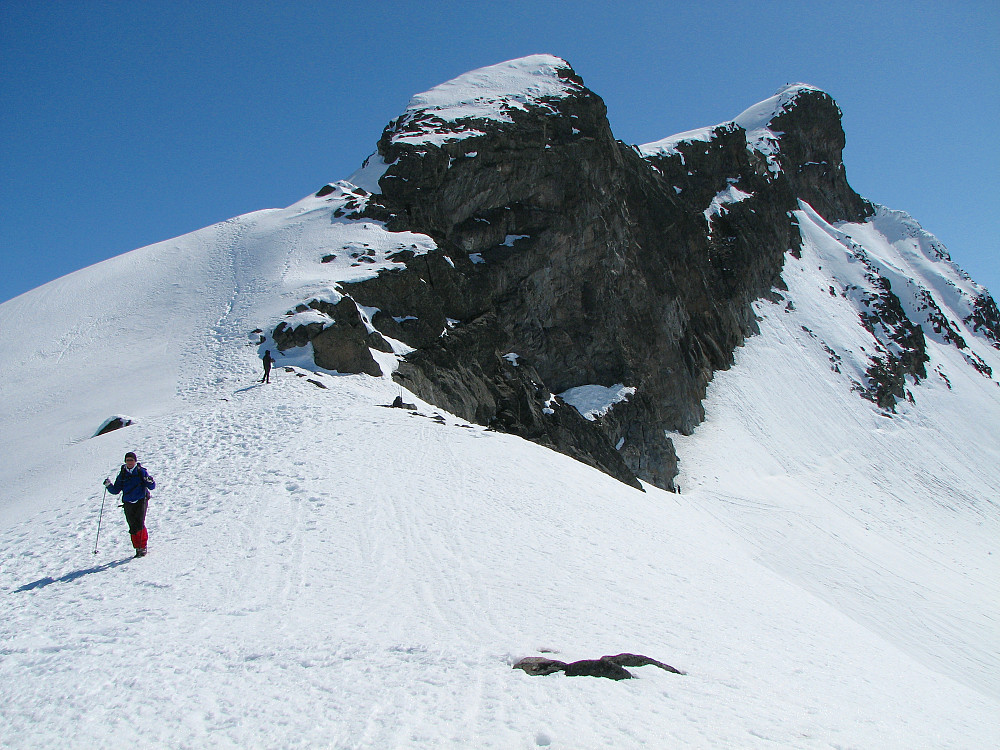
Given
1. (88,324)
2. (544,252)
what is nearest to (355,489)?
(88,324)

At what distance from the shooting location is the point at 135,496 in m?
9.19

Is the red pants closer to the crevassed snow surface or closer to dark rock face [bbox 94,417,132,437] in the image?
the crevassed snow surface

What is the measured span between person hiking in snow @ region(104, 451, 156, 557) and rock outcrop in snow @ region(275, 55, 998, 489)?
12.3 metres

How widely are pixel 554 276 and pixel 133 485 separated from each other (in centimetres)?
3193

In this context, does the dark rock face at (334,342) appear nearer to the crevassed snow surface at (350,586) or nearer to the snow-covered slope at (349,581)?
the snow-covered slope at (349,581)

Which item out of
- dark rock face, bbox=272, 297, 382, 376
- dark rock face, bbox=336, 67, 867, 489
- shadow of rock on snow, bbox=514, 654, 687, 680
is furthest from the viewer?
dark rock face, bbox=336, 67, 867, 489

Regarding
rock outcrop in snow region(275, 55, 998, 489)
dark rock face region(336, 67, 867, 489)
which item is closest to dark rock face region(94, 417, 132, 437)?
rock outcrop in snow region(275, 55, 998, 489)

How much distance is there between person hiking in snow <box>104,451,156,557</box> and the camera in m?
9.04

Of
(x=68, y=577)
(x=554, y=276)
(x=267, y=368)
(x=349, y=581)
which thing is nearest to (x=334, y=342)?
(x=267, y=368)

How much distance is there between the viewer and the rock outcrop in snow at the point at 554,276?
2700 centimetres

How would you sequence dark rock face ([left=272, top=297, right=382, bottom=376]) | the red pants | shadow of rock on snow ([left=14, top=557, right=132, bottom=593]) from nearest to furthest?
shadow of rock on snow ([left=14, top=557, right=132, bottom=593]) < the red pants < dark rock face ([left=272, top=297, right=382, bottom=376])

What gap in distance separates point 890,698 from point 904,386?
5781cm

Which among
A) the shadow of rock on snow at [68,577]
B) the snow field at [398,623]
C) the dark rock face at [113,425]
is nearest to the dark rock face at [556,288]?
the dark rock face at [113,425]

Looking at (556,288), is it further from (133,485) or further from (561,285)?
(133,485)
